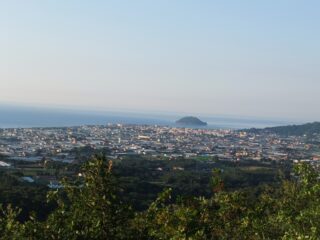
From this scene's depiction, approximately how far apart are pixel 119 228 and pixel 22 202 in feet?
62.9

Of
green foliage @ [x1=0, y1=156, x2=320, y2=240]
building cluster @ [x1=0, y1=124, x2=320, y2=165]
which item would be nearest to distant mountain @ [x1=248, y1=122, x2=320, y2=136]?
building cluster @ [x1=0, y1=124, x2=320, y2=165]

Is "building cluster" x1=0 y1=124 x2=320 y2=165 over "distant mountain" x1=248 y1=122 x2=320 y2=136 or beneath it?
beneath

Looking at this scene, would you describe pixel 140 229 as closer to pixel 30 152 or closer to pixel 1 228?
pixel 1 228

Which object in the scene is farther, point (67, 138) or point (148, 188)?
point (67, 138)

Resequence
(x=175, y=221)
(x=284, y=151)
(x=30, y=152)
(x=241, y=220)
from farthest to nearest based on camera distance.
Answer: (x=284, y=151) < (x=30, y=152) < (x=241, y=220) < (x=175, y=221)

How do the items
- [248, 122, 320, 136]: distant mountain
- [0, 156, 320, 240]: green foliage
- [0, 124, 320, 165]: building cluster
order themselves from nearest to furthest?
[0, 156, 320, 240]: green foliage < [0, 124, 320, 165]: building cluster < [248, 122, 320, 136]: distant mountain

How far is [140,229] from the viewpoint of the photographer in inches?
327

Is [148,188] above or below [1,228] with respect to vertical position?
below

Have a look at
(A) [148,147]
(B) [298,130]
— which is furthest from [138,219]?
(B) [298,130]

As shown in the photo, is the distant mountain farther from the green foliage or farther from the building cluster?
the green foliage

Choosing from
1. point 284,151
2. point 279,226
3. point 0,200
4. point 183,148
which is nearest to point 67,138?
point 183,148

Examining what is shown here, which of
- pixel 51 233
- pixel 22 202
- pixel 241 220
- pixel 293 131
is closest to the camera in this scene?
pixel 51 233

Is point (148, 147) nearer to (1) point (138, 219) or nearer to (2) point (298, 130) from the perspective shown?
(2) point (298, 130)

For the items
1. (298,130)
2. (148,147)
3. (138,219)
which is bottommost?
(148,147)
